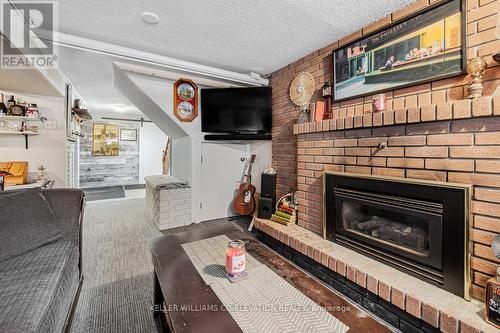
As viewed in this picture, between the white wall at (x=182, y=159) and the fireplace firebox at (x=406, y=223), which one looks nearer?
the fireplace firebox at (x=406, y=223)

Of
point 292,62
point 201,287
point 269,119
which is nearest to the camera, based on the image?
point 201,287

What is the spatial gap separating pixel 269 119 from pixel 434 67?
75.6 inches

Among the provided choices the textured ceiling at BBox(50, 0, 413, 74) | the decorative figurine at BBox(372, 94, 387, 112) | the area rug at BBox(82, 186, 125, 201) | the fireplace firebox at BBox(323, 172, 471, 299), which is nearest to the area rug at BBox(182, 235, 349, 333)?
the fireplace firebox at BBox(323, 172, 471, 299)

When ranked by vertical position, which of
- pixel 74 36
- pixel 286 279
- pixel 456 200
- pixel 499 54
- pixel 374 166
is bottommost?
pixel 286 279

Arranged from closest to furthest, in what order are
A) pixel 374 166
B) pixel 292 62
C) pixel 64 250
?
1. pixel 64 250
2. pixel 374 166
3. pixel 292 62

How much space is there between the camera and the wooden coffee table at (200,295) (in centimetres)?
85

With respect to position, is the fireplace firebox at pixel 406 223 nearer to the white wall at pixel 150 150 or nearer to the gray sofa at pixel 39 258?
the gray sofa at pixel 39 258

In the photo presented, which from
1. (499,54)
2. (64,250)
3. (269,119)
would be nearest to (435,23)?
(499,54)

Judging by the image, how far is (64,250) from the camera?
4.87 feet

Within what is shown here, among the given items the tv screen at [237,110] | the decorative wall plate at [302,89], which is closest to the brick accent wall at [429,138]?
the decorative wall plate at [302,89]

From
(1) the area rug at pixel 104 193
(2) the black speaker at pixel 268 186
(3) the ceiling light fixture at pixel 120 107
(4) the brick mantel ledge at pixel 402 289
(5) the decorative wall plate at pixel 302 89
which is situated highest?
(3) the ceiling light fixture at pixel 120 107

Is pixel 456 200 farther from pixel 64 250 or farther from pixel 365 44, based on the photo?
pixel 64 250

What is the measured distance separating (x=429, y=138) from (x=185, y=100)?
2910mm

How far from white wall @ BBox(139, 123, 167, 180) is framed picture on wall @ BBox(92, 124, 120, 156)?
0.68 meters
